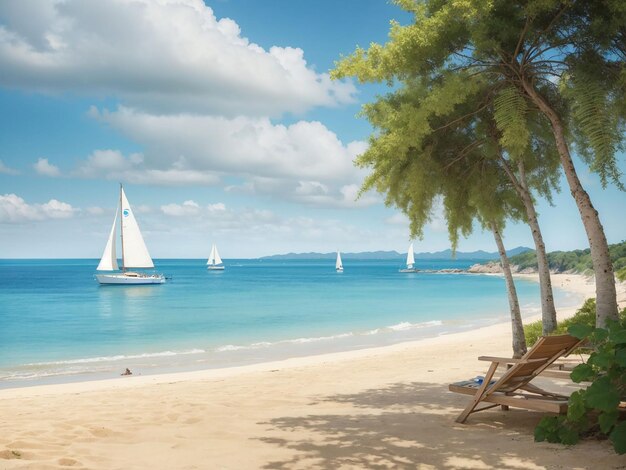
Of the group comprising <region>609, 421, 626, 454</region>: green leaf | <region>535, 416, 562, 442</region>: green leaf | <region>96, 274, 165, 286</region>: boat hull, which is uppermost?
<region>609, 421, 626, 454</region>: green leaf

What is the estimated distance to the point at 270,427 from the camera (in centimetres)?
689

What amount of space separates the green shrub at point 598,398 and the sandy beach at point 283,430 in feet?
0.54

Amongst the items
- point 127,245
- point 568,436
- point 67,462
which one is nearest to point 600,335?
point 568,436

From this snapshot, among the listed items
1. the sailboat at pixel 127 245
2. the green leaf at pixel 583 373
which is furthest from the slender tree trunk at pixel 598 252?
the sailboat at pixel 127 245

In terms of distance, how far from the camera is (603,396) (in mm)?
4746

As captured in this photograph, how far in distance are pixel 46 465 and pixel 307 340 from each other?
20.3 metres

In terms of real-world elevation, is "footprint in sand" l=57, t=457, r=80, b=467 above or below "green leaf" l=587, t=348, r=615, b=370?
below

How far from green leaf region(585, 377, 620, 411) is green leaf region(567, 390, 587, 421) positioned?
0.33 metres

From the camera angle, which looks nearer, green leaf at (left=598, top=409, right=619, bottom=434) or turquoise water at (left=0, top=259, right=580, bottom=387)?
green leaf at (left=598, top=409, right=619, bottom=434)

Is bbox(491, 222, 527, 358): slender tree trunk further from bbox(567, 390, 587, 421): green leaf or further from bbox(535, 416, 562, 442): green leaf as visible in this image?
bbox(567, 390, 587, 421): green leaf

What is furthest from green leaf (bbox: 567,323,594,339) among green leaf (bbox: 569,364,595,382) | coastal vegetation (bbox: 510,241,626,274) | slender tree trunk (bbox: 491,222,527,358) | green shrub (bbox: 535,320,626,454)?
coastal vegetation (bbox: 510,241,626,274)

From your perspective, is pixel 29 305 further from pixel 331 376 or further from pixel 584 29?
pixel 584 29

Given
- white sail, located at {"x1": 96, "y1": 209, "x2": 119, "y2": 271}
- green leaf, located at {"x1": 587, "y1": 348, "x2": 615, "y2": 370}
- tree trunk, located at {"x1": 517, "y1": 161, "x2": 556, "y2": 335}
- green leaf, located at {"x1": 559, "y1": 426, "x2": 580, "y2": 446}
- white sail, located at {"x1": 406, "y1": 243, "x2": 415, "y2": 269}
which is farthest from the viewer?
white sail, located at {"x1": 406, "y1": 243, "x2": 415, "y2": 269}

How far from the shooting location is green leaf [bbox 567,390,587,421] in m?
5.19
